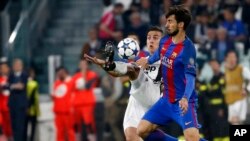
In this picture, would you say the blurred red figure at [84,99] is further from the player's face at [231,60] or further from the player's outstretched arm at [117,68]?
the player's outstretched arm at [117,68]

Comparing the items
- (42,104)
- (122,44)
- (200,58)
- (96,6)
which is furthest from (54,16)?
(122,44)

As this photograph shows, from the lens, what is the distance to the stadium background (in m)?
22.8

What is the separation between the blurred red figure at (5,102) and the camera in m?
23.8

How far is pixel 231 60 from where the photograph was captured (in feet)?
71.7

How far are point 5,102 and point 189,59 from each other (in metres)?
9.44

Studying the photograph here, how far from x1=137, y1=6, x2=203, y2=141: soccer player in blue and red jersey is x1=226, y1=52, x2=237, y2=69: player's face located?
21.3 ft

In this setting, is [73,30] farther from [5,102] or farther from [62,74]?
[62,74]

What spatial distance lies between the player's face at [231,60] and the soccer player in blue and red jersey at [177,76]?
21.3ft

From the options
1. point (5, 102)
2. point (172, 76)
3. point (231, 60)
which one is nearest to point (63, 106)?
point (5, 102)

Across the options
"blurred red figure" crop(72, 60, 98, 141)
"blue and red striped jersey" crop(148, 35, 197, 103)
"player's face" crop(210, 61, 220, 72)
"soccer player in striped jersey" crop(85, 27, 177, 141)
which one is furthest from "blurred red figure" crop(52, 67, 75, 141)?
"blue and red striped jersey" crop(148, 35, 197, 103)

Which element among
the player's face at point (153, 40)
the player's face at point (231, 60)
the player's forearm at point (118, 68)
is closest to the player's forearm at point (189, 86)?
the player's forearm at point (118, 68)

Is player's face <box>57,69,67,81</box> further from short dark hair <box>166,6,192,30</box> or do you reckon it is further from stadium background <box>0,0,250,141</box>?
short dark hair <box>166,6,192,30</box>

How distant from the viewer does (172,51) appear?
595 inches

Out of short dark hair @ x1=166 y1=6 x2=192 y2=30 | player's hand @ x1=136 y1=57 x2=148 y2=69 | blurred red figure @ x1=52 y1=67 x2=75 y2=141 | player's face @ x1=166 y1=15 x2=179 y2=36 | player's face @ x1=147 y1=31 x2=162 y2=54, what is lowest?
blurred red figure @ x1=52 y1=67 x2=75 y2=141
